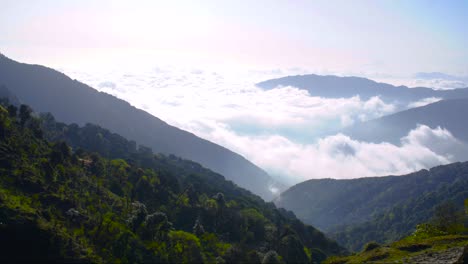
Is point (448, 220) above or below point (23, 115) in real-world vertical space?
below

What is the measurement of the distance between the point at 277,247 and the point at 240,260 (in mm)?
21338

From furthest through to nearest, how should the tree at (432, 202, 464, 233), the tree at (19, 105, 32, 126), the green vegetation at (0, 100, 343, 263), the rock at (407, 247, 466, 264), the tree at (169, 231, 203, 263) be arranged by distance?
the tree at (19, 105, 32, 126), the tree at (432, 202, 464, 233), the tree at (169, 231, 203, 263), the green vegetation at (0, 100, 343, 263), the rock at (407, 247, 466, 264)

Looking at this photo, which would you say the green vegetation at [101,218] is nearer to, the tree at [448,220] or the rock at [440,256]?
the rock at [440,256]

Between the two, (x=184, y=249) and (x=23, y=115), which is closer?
(x=184, y=249)

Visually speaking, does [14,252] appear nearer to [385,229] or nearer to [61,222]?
[61,222]

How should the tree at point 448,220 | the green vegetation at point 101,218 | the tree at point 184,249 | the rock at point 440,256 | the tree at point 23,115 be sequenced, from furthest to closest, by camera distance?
1. the tree at point 23,115
2. the tree at point 448,220
3. the tree at point 184,249
4. the green vegetation at point 101,218
5. the rock at point 440,256

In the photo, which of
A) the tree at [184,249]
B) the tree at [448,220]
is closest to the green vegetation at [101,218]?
the tree at [184,249]

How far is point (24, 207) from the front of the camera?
38656 millimetres

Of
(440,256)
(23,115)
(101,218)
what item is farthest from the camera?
(23,115)

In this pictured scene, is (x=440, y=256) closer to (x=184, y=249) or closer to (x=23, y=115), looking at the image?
(x=184, y=249)

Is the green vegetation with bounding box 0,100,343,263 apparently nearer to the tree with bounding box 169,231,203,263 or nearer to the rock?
the tree with bounding box 169,231,203,263

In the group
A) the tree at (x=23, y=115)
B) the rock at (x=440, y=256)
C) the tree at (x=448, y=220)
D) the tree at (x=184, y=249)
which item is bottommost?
the tree at (x=184, y=249)

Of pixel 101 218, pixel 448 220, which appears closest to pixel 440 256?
pixel 448 220

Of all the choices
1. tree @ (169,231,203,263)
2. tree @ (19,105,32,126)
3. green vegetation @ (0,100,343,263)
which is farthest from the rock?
tree @ (19,105,32,126)
